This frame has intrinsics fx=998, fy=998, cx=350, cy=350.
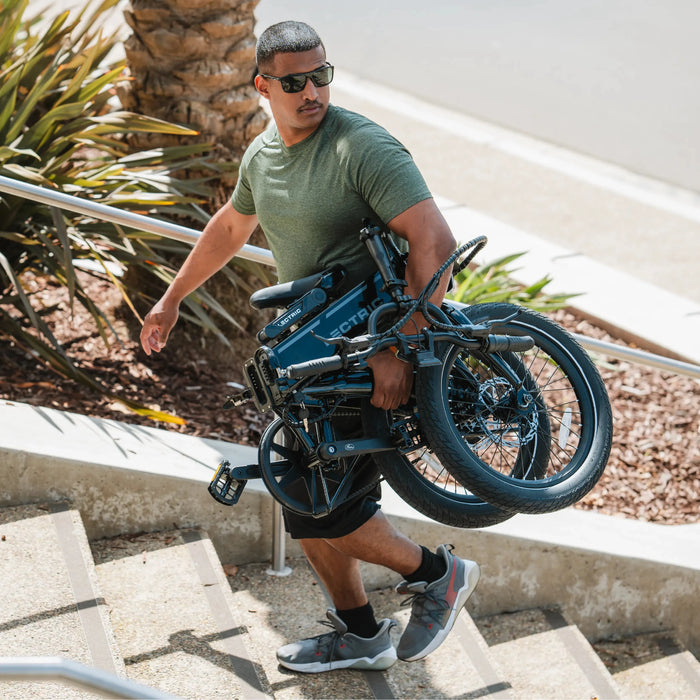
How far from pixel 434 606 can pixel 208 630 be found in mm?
725

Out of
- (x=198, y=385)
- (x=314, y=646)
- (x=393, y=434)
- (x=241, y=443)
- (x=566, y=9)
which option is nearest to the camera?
(x=393, y=434)

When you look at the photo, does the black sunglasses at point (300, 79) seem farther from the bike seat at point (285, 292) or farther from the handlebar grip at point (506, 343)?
the handlebar grip at point (506, 343)

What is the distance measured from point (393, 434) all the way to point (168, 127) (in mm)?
2386

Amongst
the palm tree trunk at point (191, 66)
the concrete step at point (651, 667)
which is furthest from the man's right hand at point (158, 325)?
the concrete step at point (651, 667)

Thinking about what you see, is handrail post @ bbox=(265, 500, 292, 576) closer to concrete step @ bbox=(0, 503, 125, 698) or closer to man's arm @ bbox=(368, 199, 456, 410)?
concrete step @ bbox=(0, 503, 125, 698)

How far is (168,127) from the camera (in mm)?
4465

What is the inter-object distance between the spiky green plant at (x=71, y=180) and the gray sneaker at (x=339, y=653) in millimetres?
1275

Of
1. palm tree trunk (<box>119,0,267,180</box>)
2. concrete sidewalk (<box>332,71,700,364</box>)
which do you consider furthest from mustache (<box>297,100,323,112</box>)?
concrete sidewalk (<box>332,71,700,364</box>)

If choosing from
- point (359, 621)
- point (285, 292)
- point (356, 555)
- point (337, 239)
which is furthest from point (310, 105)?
point (359, 621)

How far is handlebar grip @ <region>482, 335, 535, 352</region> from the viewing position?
8.54 ft

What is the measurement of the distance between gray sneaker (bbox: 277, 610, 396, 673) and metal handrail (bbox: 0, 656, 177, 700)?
1.53m

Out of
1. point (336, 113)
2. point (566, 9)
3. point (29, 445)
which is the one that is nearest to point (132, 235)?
point (29, 445)

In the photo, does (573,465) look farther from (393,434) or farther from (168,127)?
(168,127)

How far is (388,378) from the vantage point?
2.59m
